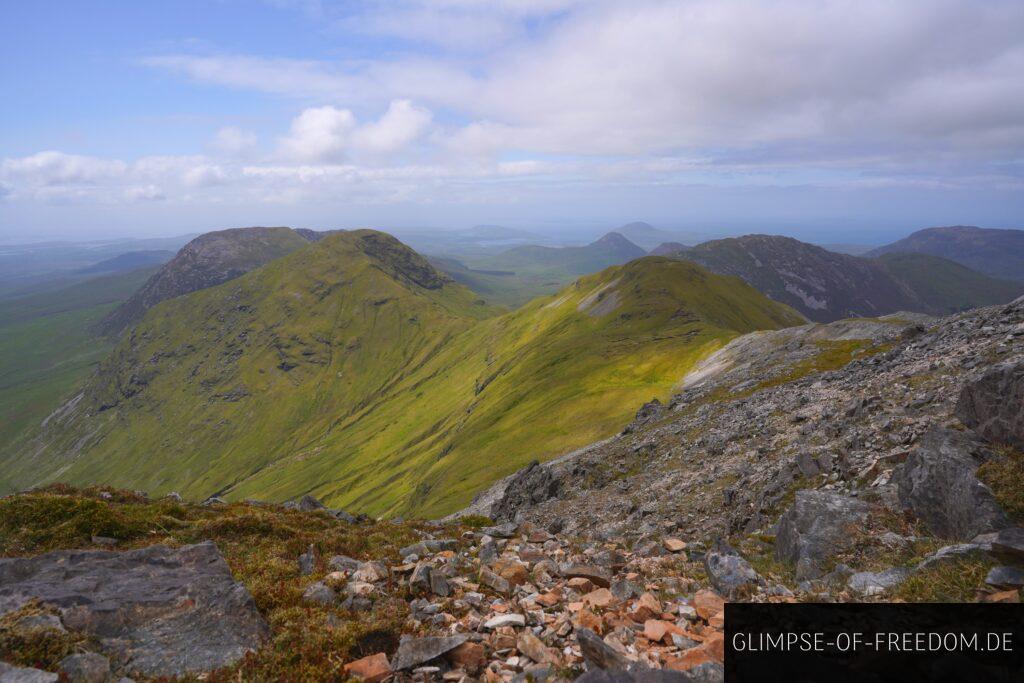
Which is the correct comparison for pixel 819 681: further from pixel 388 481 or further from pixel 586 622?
pixel 388 481

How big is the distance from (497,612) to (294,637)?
482 cm

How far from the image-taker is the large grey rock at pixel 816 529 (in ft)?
44.5

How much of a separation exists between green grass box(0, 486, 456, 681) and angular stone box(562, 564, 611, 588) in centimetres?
495

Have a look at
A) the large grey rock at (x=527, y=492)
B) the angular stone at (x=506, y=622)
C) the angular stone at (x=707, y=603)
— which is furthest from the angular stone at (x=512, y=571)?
the large grey rock at (x=527, y=492)

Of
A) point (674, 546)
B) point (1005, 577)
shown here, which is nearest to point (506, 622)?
point (674, 546)

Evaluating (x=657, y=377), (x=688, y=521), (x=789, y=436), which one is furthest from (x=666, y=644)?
(x=657, y=377)

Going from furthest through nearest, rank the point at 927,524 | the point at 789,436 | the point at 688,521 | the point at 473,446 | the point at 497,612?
1. the point at 473,446
2. the point at 789,436
3. the point at 688,521
4. the point at 927,524
5. the point at 497,612

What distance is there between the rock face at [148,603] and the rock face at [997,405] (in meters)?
22.0

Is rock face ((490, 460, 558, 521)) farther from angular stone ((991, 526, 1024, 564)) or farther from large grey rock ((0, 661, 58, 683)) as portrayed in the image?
large grey rock ((0, 661, 58, 683))

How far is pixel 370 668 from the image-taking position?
9.52 meters

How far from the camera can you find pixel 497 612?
1228 cm

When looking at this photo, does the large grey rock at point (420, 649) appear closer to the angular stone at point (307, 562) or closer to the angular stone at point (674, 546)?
the angular stone at point (307, 562)

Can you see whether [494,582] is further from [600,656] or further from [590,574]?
[600,656]

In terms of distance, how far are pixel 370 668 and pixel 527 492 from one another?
41.0 meters
